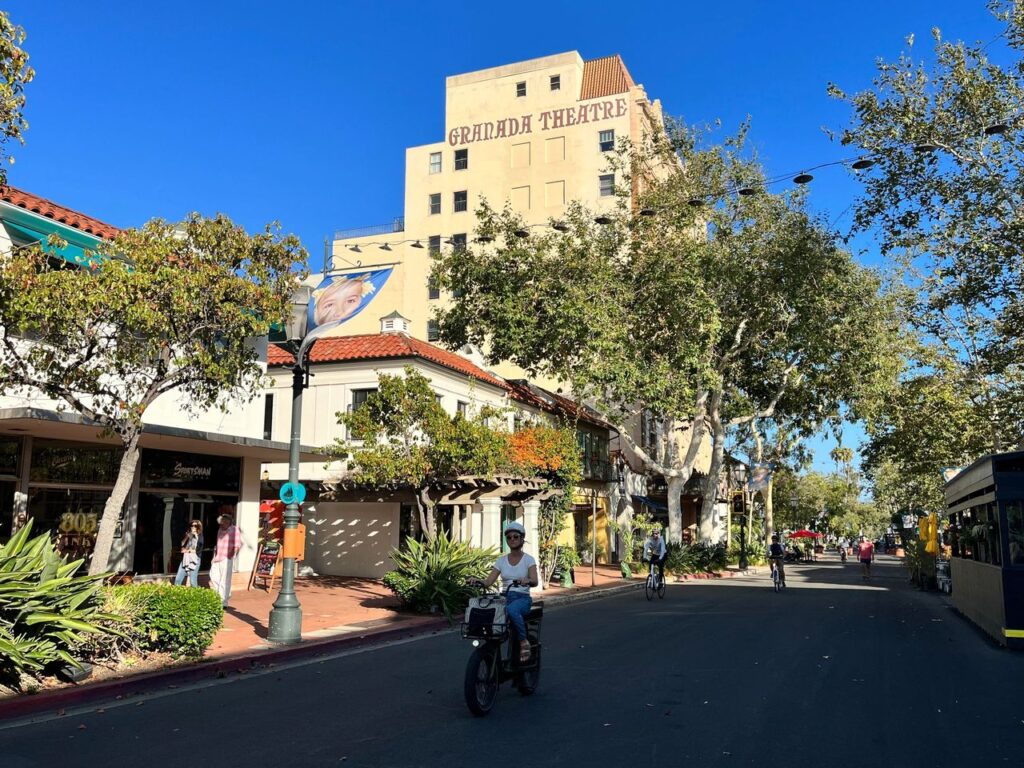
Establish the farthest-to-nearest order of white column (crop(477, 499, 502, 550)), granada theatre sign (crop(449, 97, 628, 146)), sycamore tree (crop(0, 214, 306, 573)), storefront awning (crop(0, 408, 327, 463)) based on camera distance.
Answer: granada theatre sign (crop(449, 97, 628, 146))
white column (crop(477, 499, 502, 550))
storefront awning (crop(0, 408, 327, 463))
sycamore tree (crop(0, 214, 306, 573))

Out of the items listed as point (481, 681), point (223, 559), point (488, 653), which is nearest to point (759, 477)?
point (223, 559)

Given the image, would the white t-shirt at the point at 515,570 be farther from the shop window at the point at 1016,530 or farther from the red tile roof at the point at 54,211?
the red tile roof at the point at 54,211

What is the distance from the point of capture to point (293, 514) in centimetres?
1271

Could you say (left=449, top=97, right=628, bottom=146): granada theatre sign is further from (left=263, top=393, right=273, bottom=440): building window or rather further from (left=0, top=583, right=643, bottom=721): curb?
(left=0, top=583, right=643, bottom=721): curb

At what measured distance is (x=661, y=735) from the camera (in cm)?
683

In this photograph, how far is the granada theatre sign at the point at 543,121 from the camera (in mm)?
48344

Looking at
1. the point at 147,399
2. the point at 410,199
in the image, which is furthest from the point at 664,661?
the point at 410,199

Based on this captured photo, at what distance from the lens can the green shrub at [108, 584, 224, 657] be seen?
32.4 feet

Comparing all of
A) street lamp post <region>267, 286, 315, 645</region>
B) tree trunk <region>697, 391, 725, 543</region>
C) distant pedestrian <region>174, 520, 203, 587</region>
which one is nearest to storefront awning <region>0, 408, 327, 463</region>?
distant pedestrian <region>174, 520, 203, 587</region>

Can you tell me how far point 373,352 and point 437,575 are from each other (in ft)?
35.3

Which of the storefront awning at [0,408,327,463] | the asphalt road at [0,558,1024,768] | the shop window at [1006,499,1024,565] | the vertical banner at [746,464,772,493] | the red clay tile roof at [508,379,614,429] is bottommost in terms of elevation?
the asphalt road at [0,558,1024,768]

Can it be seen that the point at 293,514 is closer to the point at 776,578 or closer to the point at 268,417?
the point at 268,417

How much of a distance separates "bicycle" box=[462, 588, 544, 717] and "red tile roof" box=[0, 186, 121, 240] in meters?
10.1


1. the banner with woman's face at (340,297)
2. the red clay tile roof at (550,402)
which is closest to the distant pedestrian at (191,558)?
the banner with woman's face at (340,297)
